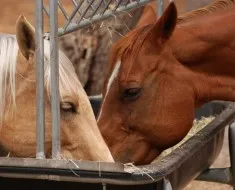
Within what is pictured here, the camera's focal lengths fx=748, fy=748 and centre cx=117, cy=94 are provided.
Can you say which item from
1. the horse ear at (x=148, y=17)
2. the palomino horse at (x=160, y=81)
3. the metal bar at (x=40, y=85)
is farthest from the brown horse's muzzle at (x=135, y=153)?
the metal bar at (x=40, y=85)

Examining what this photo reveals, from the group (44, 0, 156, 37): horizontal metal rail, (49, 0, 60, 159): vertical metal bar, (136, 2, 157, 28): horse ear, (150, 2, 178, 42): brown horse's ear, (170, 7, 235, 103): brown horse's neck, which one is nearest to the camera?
(49, 0, 60, 159): vertical metal bar

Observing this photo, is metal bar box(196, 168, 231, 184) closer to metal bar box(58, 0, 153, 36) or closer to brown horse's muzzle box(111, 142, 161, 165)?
brown horse's muzzle box(111, 142, 161, 165)

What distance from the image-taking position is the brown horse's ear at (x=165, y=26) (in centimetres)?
312

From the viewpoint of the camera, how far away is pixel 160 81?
3.21 meters

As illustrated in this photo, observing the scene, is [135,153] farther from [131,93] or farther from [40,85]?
[40,85]

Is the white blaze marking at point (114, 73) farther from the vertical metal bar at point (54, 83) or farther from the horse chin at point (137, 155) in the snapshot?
the vertical metal bar at point (54, 83)

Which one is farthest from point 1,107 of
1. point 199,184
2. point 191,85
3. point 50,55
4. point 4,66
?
point 199,184

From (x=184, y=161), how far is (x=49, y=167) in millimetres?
563

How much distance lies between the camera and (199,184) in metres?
4.91

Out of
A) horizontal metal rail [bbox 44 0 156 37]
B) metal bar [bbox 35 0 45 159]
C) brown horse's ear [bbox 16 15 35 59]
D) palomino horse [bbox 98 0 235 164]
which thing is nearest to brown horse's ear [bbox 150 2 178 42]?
palomino horse [bbox 98 0 235 164]

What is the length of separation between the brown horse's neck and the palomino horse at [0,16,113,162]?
0.77 metres

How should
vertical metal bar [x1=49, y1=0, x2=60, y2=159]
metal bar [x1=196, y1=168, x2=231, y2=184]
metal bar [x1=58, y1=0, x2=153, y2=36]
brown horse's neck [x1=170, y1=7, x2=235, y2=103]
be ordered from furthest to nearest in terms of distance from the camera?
metal bar [x1=196, y1=168, x2=231, y2=184]
brown horse's neck [x1=170, y1=7, x2=235, y2=103]
metal bar [x1=58, y1=0, x2=153, y2=36]
vertical metal bar [x1=49, y1=0, x2=60, y2=159]

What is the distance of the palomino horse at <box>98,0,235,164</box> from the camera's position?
319cm

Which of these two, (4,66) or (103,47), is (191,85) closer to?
(4,66)
